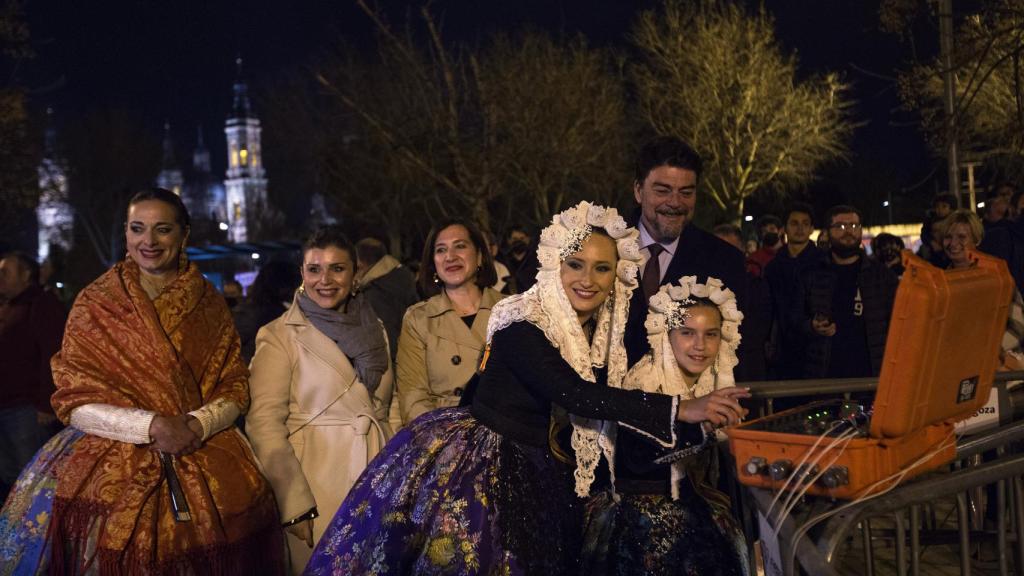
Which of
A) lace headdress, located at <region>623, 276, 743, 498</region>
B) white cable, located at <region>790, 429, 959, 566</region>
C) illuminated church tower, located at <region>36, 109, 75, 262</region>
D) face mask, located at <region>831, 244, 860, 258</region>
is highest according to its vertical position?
illuminated church tower, located at <region>36, 109, 75, 262</region>

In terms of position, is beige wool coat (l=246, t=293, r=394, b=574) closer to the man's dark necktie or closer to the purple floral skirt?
the purple floral skirt

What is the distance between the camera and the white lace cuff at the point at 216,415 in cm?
502

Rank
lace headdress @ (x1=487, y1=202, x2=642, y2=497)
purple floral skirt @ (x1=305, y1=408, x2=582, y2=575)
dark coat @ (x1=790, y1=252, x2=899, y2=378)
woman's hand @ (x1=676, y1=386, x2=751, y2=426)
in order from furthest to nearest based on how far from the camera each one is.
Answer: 1. dark coat @ (x1=790, y1=252, x2=899, y2=378)
2. lace headdress @ (x1=487, y1=202, x2=642, y2=497)
3. purple floral skirt @ (x1=305, y1=408, x2=582, y2=575)
4. woman's hand @ (x1=676, y1=386, x2=751, y2=426)

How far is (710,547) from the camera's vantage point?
4117 millimetres

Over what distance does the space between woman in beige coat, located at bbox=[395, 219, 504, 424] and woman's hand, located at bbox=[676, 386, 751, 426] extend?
216cm

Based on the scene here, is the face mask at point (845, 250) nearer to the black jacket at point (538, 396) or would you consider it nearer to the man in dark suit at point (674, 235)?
the man in dark suit at point (674, 235)

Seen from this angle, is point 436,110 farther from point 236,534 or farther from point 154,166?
point 154,166

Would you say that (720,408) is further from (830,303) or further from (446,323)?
(830,303)

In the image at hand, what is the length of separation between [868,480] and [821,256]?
16.0 ft

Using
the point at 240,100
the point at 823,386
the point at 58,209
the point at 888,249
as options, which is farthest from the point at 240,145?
the point at 823,386

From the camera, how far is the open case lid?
2.76m

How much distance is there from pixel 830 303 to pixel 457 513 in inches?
162

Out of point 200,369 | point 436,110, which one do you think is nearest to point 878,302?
point 200,369

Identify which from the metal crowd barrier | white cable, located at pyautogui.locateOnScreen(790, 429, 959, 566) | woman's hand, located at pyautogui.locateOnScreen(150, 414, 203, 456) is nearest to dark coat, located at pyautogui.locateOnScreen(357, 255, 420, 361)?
woman's hand, located at pyautogui.locateOnScreen(150, 414, 203, 456)
